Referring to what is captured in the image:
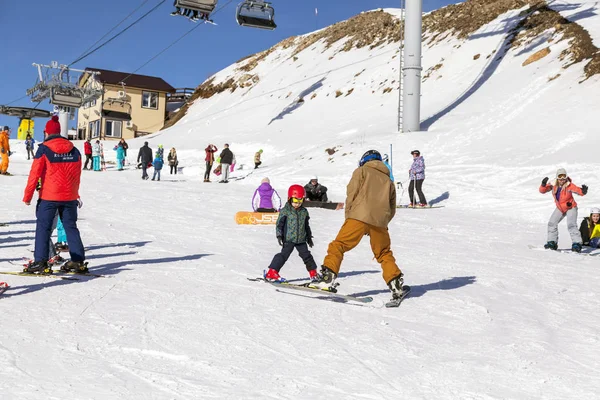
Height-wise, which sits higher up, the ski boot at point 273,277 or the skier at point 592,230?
the skier at point 592,230

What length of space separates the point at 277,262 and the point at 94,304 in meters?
2.10

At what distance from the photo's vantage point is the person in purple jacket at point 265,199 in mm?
12703

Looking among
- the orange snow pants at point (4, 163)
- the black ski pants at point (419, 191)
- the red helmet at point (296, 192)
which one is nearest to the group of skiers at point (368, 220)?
the red helmet at point (296, 192)

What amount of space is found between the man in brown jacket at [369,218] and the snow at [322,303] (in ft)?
1.22

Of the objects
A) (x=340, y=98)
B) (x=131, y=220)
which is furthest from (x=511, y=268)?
(x=340, y=98)

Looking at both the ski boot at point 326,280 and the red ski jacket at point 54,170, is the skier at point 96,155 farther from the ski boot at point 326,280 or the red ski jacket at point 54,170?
the ski boot at point 326,280

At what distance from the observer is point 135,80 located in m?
56.2

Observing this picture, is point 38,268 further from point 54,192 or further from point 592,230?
point 592,230

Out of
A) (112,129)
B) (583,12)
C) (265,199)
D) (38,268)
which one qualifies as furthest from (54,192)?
(112,129)

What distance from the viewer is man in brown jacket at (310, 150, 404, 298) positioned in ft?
19.1

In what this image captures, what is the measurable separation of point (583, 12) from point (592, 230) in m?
23.6

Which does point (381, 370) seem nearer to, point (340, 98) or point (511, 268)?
point (511, 268)

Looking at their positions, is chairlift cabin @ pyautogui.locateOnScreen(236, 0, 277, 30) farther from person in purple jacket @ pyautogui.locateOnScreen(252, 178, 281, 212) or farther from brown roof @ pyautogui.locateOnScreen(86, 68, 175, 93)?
brown roof @ pyautogui.locateOnScreen(86, 68, 175, 93)

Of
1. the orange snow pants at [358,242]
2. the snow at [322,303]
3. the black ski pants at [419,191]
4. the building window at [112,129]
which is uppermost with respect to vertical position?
the building window at [112,129]
